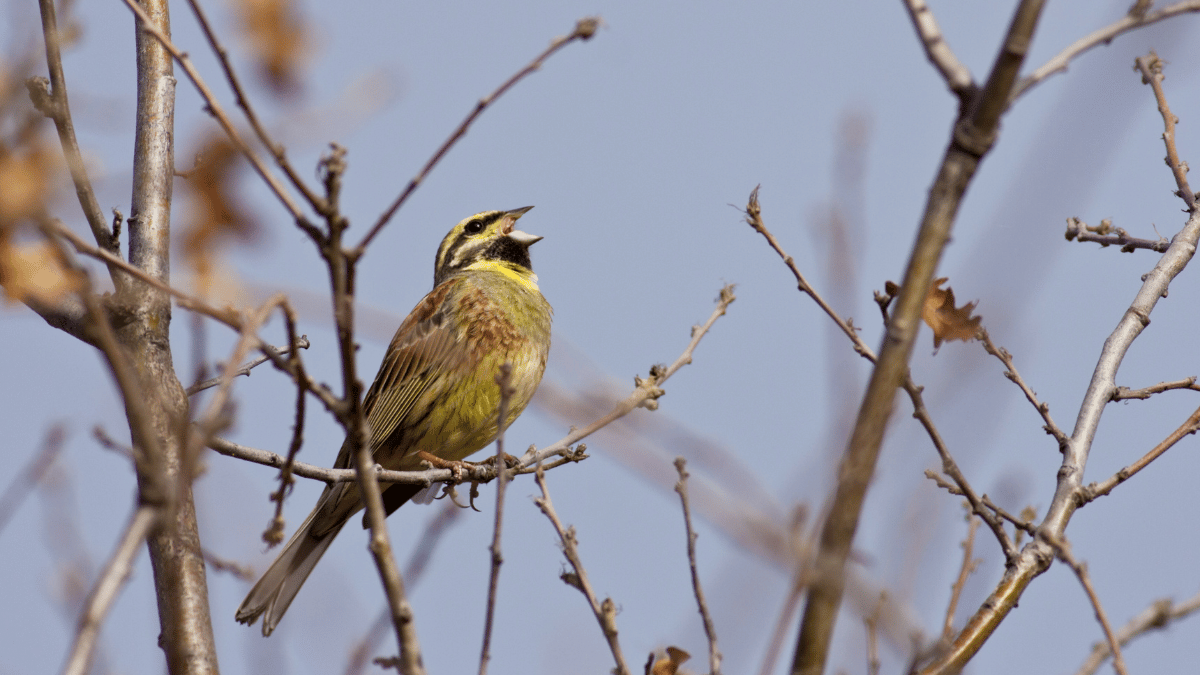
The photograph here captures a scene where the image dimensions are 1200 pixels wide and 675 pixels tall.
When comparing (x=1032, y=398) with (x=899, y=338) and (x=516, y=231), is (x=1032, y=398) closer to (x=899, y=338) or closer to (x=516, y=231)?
(x=899, y=338)

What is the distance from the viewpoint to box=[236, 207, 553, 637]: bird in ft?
18.3

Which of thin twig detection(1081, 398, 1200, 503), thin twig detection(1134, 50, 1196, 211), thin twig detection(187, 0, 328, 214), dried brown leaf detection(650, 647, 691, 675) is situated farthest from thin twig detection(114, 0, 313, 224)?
thin twig detection(1134, 50, 1196, 211)

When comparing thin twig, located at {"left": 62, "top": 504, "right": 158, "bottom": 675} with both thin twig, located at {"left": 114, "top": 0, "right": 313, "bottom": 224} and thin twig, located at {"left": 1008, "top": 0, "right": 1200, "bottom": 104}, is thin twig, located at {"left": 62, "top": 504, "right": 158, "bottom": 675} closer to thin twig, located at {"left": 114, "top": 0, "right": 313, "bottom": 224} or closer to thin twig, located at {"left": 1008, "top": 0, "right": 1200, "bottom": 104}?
thin twig, located at {"left": 114, "top": 0, "right": 313, "bottom": 224}

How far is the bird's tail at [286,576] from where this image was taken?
514cm

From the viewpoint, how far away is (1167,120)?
4234 millimetres

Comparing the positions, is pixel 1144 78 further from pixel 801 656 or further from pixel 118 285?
pixel 118 285

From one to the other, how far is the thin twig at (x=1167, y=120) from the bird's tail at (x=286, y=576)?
3.99 m

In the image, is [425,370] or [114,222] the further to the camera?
[425,370]

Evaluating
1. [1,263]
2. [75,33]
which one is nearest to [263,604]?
[75,33]

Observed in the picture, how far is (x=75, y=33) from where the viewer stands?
105 inches

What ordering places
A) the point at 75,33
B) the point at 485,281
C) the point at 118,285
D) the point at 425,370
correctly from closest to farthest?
1. the point at 75,33
2. the point at 118,285
3. the point at 425,370
4. the point at 485,281

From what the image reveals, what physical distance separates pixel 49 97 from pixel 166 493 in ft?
7.04

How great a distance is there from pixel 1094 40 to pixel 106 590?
1788mm

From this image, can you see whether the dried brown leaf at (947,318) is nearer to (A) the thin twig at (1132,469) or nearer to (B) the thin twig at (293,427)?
(A) the thin twig at (1132,469)
